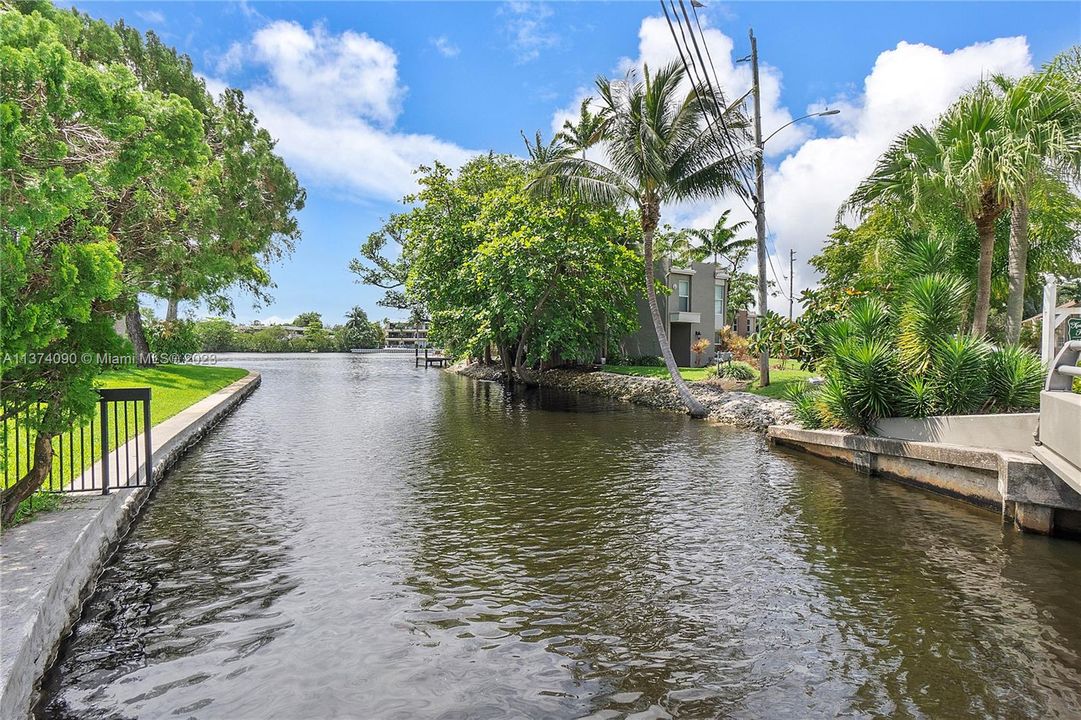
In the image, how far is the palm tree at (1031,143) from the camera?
34.6 feet

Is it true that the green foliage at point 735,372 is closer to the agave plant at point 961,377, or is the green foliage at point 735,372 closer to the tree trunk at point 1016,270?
the tree trunk at point 1016,270

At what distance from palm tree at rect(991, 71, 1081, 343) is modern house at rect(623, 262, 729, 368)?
63.0ft

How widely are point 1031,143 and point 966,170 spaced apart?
100 cm

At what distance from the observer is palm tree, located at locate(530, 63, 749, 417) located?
1720cm

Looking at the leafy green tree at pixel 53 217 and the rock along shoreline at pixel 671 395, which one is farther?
the rock along shoreline at pixel 671 395

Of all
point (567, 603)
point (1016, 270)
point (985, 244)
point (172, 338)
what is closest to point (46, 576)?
point (567, 603)

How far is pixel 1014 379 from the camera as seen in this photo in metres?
9.80

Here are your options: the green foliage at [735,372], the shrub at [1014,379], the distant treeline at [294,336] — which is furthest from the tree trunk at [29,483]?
the distant treeline at [294,336]

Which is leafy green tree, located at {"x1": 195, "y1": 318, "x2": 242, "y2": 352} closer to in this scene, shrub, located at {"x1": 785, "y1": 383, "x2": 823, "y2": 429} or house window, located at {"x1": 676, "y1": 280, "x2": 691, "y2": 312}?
house window, located at {"x1": 676, "y1": 280, "x2": 691, "y2": 312}

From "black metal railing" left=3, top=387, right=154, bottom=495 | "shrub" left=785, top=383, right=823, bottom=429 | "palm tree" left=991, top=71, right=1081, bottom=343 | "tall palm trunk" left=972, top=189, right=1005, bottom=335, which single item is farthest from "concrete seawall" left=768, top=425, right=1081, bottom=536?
"black metal railing" left=3, top=387, right=154, bottom=495

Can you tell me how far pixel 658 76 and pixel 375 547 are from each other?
15.4 m

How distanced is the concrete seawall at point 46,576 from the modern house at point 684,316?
27064 mm

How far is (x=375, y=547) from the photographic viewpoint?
681 centimetres

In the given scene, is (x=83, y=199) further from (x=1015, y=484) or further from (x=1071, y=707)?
(x=1015, y=484)
